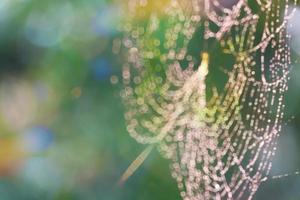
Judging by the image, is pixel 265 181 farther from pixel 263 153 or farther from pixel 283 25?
pixel 283 25

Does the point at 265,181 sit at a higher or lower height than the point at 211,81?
lower

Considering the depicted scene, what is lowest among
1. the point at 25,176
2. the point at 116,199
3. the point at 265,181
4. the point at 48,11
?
the point at 265,181

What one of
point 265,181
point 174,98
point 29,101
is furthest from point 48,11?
point 265,181

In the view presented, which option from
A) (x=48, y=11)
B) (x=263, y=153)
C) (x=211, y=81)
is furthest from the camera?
(x=263, y=153)
